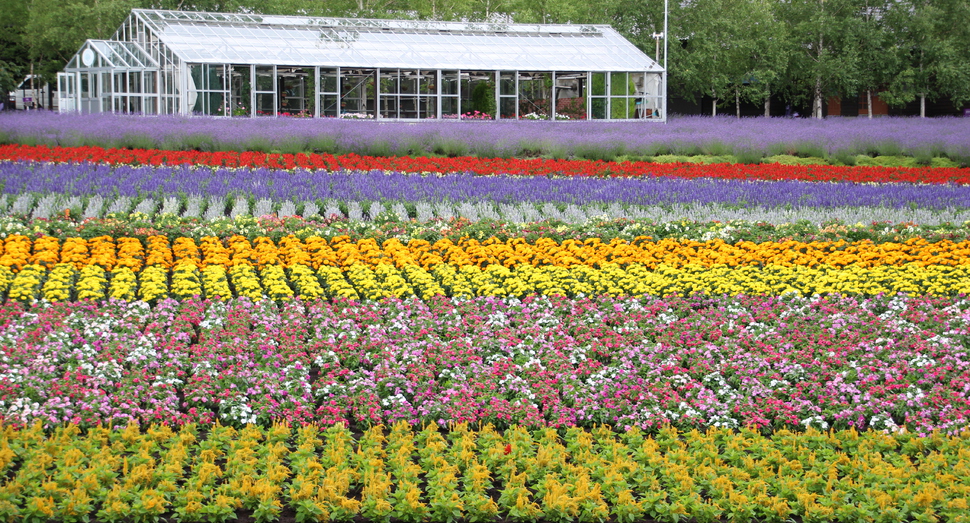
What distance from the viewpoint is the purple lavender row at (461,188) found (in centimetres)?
1317

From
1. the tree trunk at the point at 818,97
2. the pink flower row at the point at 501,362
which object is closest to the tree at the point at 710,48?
the tree trunk at the point at 818,97

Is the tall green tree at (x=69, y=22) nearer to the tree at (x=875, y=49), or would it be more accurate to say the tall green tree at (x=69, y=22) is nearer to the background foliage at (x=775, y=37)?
the background foliage at (x=775, y=37)

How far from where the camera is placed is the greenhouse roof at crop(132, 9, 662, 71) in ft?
101

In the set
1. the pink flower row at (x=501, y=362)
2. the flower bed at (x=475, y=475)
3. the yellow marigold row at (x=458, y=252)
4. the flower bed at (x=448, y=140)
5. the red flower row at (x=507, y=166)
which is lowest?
the flower bed at (x=475, y=475)

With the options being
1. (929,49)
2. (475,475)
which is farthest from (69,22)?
(475,475)

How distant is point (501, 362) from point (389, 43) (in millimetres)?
28027

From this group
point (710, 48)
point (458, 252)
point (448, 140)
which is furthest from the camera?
point (710, 48)

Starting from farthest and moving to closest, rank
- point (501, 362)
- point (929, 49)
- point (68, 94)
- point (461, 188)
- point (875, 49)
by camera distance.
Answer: point (875, 49) < point (929, 49) < point (68, 94) < point (461, 188) < point (501, 362)

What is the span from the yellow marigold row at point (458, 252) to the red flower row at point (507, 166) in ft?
20.4

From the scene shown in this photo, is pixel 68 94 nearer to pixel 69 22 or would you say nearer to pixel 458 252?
pixel 69 22

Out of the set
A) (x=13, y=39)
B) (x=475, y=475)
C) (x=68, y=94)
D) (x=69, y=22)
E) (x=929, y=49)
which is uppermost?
(x=69, y=22)

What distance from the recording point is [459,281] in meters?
8.79

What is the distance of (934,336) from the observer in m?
7.32

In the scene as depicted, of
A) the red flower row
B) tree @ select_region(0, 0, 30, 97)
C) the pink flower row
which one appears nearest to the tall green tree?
tree @ select_region(0, 0, 30, 97)
